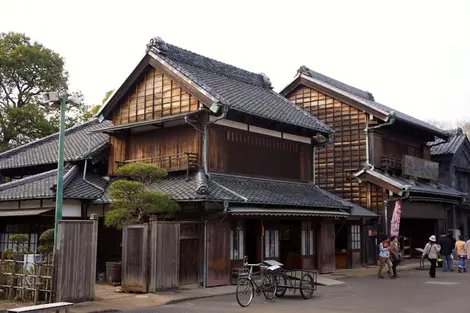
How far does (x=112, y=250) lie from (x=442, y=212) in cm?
2151

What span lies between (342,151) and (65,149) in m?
14.8

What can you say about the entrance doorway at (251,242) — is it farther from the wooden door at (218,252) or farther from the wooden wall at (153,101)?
the wooden wall at (153,101)

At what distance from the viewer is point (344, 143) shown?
28844mm

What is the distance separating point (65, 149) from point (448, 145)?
1044 inches

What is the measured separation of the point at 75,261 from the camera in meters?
13.5

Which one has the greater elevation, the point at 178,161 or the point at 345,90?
the point at 345,90

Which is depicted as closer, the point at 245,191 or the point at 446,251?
the point at 245,191

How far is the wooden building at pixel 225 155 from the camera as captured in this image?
58.9 feet

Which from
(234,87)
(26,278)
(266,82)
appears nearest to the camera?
(26,278)

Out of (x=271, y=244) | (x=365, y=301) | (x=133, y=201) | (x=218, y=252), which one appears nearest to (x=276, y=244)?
(x=271, y=244)

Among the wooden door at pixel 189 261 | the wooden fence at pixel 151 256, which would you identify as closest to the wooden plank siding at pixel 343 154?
the wooden door at pixel 189 261

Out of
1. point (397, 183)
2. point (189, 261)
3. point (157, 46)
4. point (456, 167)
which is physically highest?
point (157, 46)

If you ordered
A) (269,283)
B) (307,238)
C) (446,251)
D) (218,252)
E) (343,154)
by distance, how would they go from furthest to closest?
Result: (343,154) < (446,251) < (307,238) < (218,252) < (269,283)

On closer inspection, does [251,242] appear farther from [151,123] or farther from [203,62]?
[203,62]
